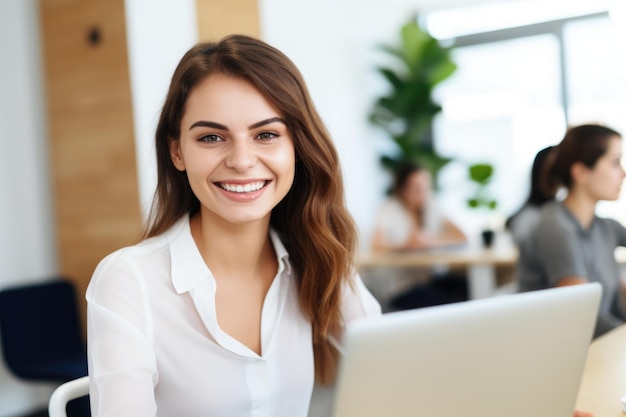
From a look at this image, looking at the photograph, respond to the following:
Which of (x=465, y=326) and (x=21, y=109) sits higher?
(x=21, y=109)

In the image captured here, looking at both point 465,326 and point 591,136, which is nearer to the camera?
point 465,326

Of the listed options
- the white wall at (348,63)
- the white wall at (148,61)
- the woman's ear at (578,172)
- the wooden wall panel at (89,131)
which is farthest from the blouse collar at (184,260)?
the white wall at (348,63)

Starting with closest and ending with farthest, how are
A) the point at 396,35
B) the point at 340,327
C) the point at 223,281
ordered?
the point at 223,281
the point at 340,327
the point at 396,35

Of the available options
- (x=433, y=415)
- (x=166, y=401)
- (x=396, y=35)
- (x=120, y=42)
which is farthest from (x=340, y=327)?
(x=396, y=35)

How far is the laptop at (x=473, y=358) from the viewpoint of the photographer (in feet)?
2.51

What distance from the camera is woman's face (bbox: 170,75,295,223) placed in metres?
1.25

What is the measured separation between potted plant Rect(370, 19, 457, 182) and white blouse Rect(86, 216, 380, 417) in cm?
456

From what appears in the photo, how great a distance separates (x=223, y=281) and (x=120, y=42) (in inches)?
98.3

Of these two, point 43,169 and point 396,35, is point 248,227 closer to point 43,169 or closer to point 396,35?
point 43,169

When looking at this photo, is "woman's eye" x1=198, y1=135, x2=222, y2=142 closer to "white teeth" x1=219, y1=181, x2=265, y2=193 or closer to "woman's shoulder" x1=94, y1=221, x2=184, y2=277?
"white teeth" x1=219, y1=181, x2=265, y2=193

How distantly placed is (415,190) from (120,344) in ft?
12.9

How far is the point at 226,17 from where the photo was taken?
4.09 meters

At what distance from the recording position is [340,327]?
59.6 inches

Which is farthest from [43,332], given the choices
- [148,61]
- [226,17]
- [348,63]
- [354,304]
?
[348,63]
